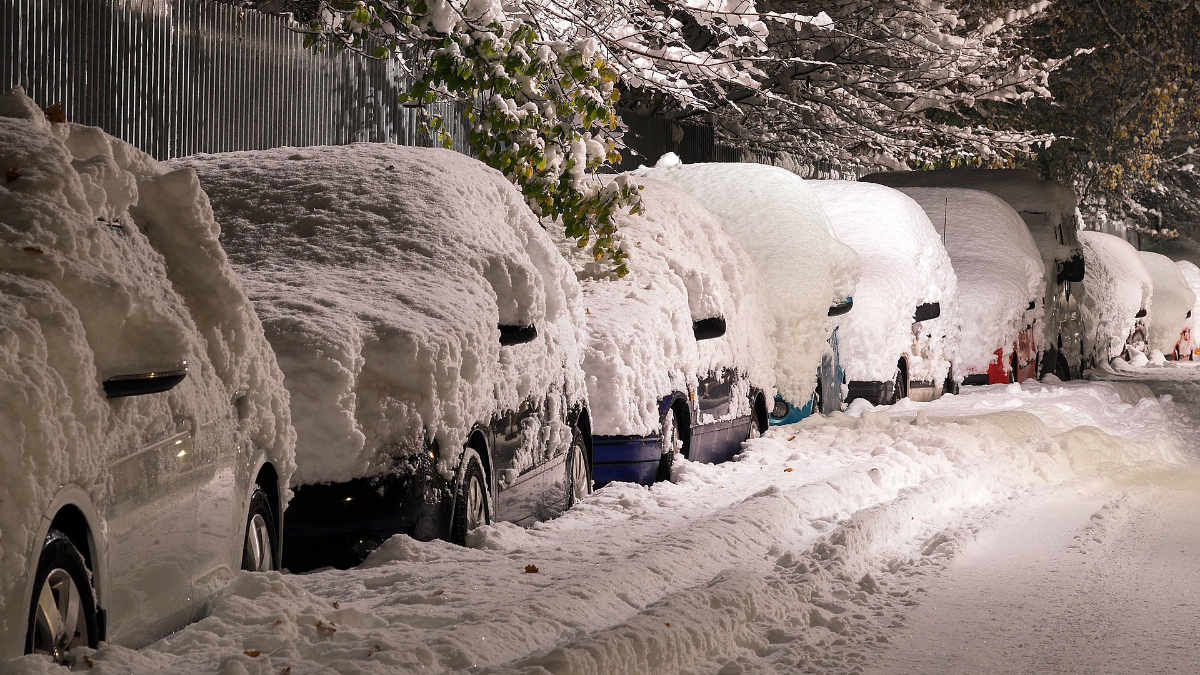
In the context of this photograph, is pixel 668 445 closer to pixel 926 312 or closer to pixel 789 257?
pixel 789 257

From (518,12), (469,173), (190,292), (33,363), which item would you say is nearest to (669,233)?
(518,12)

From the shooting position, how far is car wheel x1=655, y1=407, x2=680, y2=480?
958cm

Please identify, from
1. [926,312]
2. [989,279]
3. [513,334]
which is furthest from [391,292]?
[989,279]

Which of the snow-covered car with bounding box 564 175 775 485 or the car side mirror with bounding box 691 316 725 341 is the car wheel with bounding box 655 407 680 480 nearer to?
the snow-covered car with bounding box 564 175 775 485

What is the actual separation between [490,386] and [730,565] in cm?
135

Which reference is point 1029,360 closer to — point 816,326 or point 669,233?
point 816,326

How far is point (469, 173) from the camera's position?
8102 mm

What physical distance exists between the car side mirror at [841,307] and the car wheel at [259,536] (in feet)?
25.8

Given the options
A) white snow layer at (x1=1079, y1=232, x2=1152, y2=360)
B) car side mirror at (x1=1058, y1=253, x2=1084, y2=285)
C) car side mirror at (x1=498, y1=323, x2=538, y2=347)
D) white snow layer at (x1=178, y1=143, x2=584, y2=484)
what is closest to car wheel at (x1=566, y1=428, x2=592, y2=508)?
white snow layer at (x1=178, y1=143, x2=584, y2=484)

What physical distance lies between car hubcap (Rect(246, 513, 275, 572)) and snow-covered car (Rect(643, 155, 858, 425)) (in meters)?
7.03

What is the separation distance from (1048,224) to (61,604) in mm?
17737

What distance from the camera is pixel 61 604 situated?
3.80 meters

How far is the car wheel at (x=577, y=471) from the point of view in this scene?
8.41 metres

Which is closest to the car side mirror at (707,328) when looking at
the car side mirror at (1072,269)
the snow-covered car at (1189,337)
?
the car side mirror at (1072,269)
